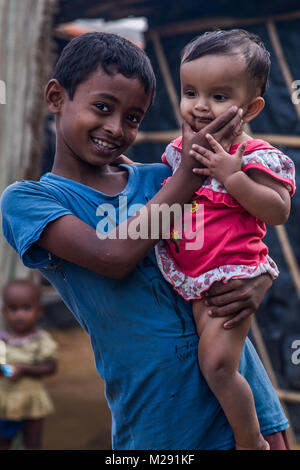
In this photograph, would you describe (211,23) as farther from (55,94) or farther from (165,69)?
(55,94)

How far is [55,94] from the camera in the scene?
1432 mm

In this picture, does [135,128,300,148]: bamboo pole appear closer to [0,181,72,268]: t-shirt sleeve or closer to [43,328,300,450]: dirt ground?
[43,328,300,450]: dirt ground

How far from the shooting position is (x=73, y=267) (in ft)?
4.48

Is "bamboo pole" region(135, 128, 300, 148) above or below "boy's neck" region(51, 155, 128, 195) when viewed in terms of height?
above

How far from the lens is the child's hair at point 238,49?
4.52ft

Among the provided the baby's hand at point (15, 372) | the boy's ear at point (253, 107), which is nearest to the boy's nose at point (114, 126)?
the boy's ear at point (253, 107)

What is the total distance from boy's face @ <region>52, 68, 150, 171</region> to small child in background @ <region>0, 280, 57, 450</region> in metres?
2.93

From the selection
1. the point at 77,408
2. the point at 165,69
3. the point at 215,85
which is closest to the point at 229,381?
the point at 215,85

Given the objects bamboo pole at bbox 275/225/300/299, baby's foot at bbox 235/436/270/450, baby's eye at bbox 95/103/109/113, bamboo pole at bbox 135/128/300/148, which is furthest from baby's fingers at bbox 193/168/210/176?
bamboo pole at bbox 135/128/300/148

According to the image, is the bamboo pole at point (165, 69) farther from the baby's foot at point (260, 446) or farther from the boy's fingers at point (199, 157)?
the baby's foot at point (260, 446)

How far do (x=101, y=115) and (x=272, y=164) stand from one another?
0.40 m

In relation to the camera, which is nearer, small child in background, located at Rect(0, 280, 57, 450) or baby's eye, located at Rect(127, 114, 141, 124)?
baby's eye, located at Rect(127, 114, 141, 124)

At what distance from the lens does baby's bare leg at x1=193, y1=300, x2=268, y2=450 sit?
1.33m
